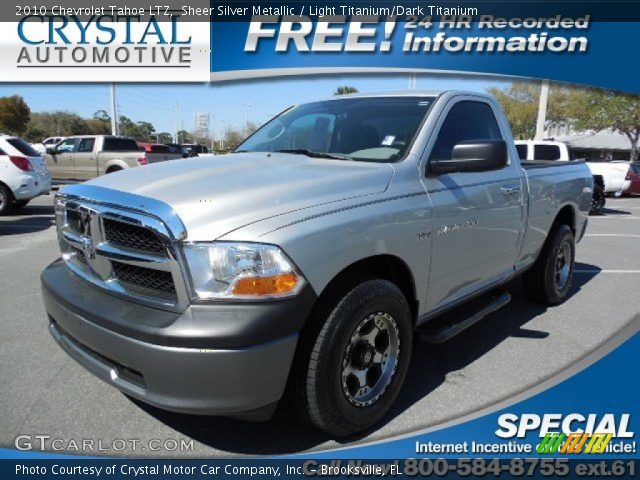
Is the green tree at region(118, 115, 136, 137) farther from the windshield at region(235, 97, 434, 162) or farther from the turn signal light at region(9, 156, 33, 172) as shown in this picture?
the windshield at region(235, 97, 434, 162)

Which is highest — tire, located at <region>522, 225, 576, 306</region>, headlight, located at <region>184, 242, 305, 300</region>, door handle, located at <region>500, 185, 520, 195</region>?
door handle, located at <region>500, 185, 520, 195</region>

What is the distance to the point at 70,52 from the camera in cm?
1138

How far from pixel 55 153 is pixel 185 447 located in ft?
62.4

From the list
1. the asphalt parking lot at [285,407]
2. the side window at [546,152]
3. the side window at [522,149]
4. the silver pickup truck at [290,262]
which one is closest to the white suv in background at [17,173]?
the asphalt parking lot at [285,407]

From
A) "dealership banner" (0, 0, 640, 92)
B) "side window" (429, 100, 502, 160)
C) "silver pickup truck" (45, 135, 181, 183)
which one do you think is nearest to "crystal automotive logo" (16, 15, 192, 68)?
"dealership banner" (0, 0, 640, 92)

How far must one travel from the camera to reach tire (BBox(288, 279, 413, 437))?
2377 millimetres

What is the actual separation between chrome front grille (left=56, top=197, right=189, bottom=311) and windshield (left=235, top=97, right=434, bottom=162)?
57.0 inches

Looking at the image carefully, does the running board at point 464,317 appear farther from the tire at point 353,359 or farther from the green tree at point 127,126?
the green tree at point 127,126

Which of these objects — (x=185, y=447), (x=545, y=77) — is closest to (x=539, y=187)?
(x=185, y=447)

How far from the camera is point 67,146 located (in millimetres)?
18703

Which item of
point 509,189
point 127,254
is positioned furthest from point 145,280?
point 509,189

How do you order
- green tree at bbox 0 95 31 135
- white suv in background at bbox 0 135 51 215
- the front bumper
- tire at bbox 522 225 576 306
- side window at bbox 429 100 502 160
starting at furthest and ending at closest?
green tree at bbox 0 95 31 135, white suv in background at bbox 0 135 51 215, tire at bbox 522 225 576 306, side window at bbox 429 100 502 160, the front bumper

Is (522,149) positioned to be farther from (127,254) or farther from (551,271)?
(127,254)

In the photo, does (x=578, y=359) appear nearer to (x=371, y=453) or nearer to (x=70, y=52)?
(x=371, y=453)
